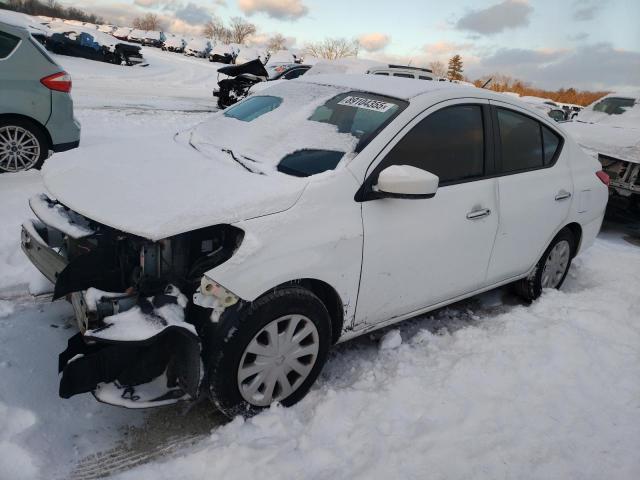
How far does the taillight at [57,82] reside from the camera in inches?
228

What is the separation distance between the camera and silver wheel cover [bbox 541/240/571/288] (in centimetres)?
427

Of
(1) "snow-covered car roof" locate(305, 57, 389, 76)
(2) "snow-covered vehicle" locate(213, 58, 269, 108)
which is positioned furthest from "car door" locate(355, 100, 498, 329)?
(2) "snow-covered vehicle" locate(213, 58, 269, 108)

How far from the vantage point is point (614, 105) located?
30.9ft

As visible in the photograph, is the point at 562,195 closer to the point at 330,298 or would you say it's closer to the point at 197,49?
the point at 330,298

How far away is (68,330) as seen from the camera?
3154mm

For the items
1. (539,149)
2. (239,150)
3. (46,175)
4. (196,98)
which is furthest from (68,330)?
(196,98)

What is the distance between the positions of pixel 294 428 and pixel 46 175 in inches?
77.3

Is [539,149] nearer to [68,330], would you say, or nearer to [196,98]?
[68,330]

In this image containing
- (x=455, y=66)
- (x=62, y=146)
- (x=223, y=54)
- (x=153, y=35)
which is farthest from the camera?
(x=455, y=66)

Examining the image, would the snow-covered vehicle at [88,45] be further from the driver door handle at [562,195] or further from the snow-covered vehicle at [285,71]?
the driver door handle at [562,195]

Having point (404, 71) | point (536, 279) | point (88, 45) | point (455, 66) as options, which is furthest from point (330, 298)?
point (455, 66)

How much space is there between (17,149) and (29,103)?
0.56 m

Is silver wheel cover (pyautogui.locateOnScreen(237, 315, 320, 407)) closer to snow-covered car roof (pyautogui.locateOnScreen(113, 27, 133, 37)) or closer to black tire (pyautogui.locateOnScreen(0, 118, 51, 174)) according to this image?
black tire (pyautogui.locateOnScreen(0, 118, 51, 174))

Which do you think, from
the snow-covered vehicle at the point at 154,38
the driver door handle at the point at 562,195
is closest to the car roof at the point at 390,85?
the driver door handle at the point at 562,195
